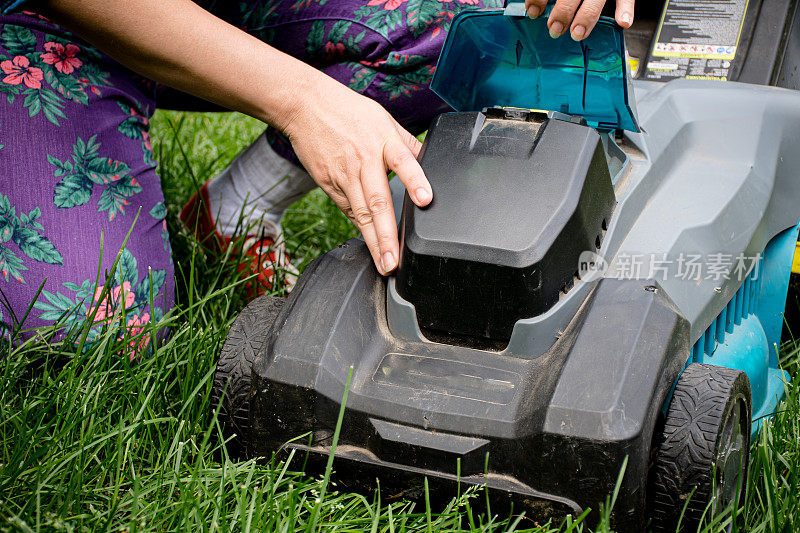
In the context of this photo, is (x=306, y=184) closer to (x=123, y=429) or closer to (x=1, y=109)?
(x=1, y=109)

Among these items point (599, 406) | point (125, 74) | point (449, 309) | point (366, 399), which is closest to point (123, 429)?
point (366, 399)

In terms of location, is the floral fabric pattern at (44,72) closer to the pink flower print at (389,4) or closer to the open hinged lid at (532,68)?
the pink flower print at (389,4)

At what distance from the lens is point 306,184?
158 cm

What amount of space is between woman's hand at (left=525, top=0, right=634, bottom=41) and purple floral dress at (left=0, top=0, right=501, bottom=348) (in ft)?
1.24

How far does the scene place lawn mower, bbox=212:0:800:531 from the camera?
2.70 feet

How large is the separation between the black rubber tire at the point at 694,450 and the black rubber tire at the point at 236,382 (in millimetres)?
437

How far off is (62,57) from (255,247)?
A: 0.44 m

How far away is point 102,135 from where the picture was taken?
4.20ft

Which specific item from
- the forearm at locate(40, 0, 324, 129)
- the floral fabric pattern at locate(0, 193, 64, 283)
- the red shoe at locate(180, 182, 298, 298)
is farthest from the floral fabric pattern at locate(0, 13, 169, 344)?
the forearm at locate(40, 0, 324, 129)

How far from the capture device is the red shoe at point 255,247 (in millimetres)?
1418

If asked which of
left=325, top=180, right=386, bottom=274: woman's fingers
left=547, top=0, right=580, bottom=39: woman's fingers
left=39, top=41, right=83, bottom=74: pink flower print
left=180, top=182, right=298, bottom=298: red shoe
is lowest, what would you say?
left=180, top=182, right=298, bottom=298: red shoe

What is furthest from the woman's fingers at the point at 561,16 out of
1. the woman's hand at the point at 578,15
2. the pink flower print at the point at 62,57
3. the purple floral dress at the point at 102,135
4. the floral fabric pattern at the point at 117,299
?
the pink flower print at the point at 62,57

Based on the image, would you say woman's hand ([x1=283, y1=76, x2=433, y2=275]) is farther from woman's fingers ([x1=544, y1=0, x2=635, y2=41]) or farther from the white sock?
the white sock

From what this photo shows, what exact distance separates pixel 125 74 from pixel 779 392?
1.09 meters
